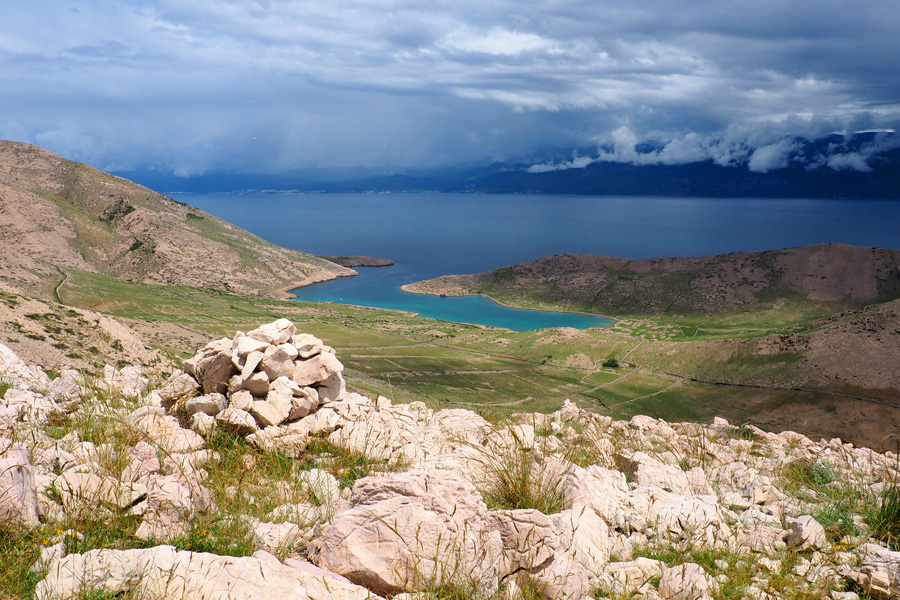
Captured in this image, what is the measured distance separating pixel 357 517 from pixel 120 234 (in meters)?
174

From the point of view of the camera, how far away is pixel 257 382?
27.6 feet

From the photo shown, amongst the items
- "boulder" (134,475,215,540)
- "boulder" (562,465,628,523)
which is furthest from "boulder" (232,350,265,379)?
"boulder" (562,465,628,523)

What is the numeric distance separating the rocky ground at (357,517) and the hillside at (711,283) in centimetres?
13709

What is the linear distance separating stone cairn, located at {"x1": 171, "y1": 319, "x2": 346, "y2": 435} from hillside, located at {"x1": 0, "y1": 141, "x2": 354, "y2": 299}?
5675 inches

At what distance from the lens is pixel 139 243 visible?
150 m

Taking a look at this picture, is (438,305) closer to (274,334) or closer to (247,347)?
(274,334)

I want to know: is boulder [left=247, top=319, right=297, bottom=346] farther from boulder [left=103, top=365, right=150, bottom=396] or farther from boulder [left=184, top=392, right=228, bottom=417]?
boulder [left=103, top=365, right=150, bottom=396]

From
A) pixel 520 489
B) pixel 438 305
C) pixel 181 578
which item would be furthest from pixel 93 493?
pixel 438 305

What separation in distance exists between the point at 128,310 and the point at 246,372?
88.3 m

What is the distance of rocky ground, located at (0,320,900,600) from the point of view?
4203 millimetres

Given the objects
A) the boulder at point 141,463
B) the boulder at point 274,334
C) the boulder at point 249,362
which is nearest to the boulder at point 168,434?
the boulder at point 141,463

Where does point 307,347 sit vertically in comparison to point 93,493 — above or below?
above

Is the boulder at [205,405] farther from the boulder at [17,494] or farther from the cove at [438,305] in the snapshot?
the cove at [438,305]

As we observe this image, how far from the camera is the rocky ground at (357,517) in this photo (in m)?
4.20
